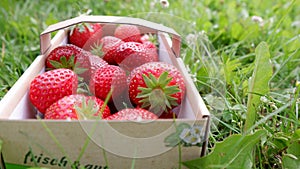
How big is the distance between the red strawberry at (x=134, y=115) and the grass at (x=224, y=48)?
201mm

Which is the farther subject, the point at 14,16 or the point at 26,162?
the point at 14,16

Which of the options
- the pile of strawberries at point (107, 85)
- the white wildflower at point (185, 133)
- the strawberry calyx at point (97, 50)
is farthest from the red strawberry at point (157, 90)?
the strawberry calyx at point (97, 50)

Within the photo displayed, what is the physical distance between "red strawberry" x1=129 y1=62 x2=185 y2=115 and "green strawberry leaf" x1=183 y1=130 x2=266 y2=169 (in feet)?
0.38

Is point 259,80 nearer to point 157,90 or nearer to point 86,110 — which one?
point 157,90

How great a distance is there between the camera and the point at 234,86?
1.08 metres

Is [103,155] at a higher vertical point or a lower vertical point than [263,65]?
lower

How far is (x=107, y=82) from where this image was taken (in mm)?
875

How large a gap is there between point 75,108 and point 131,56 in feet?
0.92

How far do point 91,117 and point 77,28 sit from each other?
1.50ft

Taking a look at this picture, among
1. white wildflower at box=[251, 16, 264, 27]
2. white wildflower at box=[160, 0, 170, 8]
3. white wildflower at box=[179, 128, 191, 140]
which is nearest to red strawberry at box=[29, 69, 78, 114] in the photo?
white wildflower at box=[179, 128, 191, 140]

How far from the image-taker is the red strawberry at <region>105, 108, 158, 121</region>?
2.48 feet

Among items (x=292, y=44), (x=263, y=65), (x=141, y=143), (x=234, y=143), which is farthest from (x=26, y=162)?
(x=292, y=44)

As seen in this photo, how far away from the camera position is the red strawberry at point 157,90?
80 centimetres

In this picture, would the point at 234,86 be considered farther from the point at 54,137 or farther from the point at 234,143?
the point at 54,137
